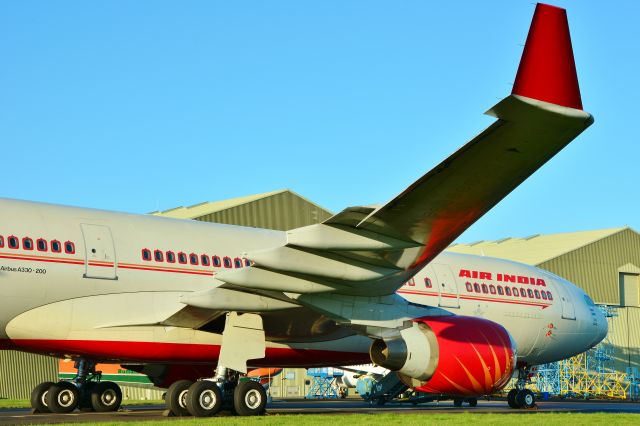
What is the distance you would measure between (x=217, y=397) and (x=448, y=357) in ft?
13.3

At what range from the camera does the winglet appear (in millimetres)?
9703

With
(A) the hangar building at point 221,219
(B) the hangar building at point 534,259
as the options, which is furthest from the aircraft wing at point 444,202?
(B) the hangar building at point 534,259

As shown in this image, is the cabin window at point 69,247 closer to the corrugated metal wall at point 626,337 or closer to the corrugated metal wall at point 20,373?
the corrugated metal wall at point 20,373

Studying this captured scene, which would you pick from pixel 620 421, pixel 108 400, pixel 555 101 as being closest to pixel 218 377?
pixel 108 400

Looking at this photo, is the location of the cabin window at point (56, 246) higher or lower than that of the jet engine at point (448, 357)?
higher

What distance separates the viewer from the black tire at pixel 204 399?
50.5 feet

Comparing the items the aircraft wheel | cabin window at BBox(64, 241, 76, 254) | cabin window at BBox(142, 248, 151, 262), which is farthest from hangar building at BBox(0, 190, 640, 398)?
cabin window at BBox(64, 241, 76, 254)

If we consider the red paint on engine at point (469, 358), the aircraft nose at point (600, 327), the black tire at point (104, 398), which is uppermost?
the aircraft nose at point (600, 327)

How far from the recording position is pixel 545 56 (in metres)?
9.73

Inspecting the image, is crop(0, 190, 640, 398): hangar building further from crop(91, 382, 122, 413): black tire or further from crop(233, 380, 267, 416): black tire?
crop(233, 380, 267, 416): black tire

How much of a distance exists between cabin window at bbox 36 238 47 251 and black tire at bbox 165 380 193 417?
3436mm

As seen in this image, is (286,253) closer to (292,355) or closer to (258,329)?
(258,329)

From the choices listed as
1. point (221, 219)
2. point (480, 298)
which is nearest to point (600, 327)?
point (480, 298)

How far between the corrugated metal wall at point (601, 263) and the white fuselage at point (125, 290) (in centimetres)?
2822
